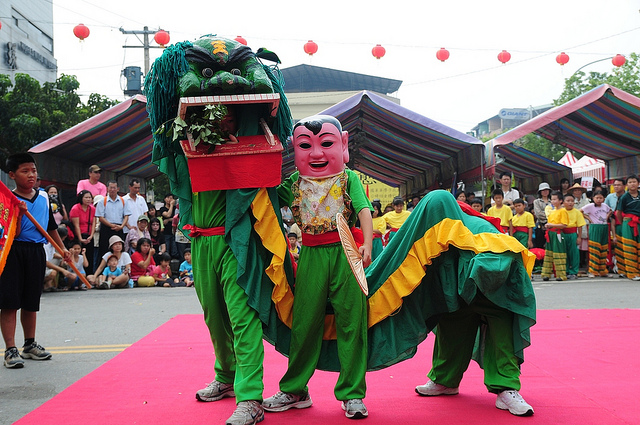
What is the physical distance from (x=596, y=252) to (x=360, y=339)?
8.03m

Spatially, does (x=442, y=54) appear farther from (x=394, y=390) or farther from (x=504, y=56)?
(x=394, y=390)

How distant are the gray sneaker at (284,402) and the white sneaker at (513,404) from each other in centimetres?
100

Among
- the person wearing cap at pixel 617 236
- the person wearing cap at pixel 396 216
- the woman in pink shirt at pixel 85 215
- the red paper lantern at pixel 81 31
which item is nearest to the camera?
the woman in pink shirt at pixel 85 215

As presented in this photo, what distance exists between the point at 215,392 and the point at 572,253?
8087mm

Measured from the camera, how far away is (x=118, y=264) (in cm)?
942

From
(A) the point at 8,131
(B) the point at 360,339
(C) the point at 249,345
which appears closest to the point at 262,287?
(C) the point at 249,345

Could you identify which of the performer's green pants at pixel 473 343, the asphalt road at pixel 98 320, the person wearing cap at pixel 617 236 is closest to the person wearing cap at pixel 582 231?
the person wearing cap at pixel 617 236

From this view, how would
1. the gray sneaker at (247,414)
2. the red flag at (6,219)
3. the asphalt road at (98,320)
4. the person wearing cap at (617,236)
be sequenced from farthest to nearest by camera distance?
the person wearing cap at (617,236) < the red flag at (6,219) < the asphalt road at (98,320) < the gray sneaker at (247,414)

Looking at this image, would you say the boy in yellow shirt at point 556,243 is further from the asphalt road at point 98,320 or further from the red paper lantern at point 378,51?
the red paper lantern at point 378,51

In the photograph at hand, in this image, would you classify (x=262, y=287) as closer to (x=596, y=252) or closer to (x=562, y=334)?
(x=562, y=334)

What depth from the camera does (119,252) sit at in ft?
30.8

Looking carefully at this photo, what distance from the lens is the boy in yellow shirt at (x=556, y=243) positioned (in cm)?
969

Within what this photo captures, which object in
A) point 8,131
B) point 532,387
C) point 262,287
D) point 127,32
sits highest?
point 127,32

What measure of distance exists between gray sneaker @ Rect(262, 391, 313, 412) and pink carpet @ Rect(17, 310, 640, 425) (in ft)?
0.15
